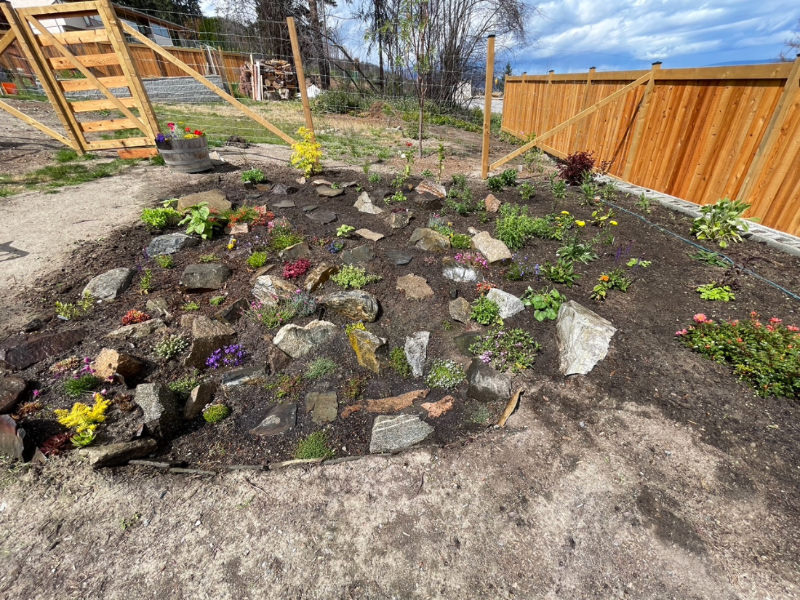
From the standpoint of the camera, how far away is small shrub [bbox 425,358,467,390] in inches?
116

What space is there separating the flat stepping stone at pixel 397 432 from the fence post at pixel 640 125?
7069mm

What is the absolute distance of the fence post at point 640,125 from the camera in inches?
240

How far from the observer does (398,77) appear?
47.8 ft

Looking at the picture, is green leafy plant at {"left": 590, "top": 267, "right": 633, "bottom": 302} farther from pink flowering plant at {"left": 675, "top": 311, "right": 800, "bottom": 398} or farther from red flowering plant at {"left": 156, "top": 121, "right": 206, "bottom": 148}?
red flowering plant at {"left": 156, "top": 121, "right": 206, "bottom": 148}

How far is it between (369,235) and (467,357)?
2297mm

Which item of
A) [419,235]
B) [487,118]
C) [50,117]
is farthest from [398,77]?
[419,235]

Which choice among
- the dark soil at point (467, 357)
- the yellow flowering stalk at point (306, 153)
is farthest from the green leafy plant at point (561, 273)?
the yellow flowering stalk at point (306, 153)

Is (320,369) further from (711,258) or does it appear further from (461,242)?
(711,258)

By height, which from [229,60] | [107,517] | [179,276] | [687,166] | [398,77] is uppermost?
[229,60]

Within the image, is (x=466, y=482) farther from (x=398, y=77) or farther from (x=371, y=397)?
(x=398, y=77)

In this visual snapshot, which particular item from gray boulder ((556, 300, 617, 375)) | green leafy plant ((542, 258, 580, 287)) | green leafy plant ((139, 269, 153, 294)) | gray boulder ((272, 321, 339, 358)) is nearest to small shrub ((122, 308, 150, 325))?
green leafy plant ((139, 269, 153, 294))

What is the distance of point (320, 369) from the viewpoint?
303 cm

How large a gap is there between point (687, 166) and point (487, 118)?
335 centimetres

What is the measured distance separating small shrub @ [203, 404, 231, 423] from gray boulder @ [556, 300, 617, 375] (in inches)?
108
